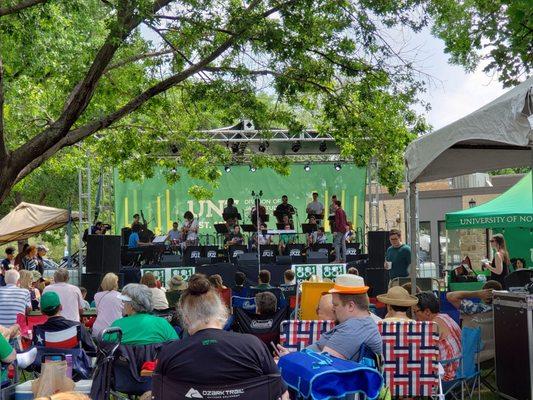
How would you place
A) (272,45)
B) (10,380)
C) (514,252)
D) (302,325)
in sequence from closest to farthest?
(302,325) → (10,380) → (272,45) → (514,252)

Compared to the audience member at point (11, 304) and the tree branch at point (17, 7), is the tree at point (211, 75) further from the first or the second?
the audience member at point (11, 304)

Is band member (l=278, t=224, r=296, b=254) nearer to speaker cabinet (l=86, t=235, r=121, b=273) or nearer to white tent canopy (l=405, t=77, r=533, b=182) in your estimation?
speaker cabinet (l=86, t=235, r=121, b=273)

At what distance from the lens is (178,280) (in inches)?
566

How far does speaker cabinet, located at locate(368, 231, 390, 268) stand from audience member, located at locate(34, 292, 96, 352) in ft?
43.3

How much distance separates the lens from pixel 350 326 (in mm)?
5699

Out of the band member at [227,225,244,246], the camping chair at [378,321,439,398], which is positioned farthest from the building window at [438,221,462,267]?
the camping chair at [378,321,439,398]

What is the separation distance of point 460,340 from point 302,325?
5.43 ft

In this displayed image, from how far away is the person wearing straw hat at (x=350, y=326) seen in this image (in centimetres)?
562

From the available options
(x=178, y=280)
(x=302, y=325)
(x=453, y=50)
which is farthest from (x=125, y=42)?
(x=302, y=325)

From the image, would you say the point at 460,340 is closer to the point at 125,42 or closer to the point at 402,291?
the point at 402,291

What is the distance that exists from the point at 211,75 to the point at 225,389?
12013 mm

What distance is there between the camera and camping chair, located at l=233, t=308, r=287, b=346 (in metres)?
9.71

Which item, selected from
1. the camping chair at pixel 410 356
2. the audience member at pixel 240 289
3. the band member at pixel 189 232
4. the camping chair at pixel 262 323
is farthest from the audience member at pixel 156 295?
the band member at pixel 189 232

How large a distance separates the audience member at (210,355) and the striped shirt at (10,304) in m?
5.91
